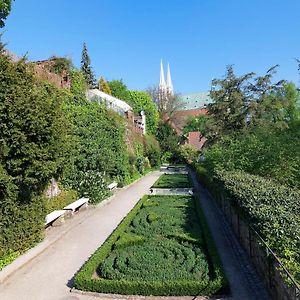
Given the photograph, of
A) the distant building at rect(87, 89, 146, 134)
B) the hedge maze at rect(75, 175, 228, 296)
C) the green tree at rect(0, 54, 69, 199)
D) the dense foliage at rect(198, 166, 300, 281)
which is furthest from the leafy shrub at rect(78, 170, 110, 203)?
the dense foliage at rect(198, 166, 300, 281)

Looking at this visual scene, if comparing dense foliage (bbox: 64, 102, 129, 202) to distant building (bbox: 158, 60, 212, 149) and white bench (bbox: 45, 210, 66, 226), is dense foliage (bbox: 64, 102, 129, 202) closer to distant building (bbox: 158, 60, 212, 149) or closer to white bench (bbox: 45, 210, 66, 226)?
white bench (bbox: 45, 210, 66, 226)

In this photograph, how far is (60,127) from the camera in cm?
1090

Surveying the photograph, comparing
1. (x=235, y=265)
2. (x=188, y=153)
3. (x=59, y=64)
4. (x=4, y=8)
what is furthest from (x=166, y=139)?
(x=4, y=8)

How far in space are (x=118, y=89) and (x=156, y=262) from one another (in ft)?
199

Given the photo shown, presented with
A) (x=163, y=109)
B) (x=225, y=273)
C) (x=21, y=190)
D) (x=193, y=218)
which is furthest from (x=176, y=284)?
(x=163, y=109)

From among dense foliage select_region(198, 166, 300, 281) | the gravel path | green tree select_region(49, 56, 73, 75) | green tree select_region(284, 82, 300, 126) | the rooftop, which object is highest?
the rooftop

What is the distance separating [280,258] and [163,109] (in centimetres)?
7553

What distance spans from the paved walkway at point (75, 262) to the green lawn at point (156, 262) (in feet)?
1.43

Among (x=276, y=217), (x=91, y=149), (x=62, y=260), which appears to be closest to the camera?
(x=276, y=217)

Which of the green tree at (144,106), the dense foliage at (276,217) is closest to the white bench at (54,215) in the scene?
the dense foliage at (276,217)

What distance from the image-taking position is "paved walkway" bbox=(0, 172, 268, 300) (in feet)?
27.6

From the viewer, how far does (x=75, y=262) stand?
10781 mm

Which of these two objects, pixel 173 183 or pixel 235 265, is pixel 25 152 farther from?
pixel 173 183

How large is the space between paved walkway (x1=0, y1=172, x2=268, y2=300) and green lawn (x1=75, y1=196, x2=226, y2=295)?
1.43 feet
